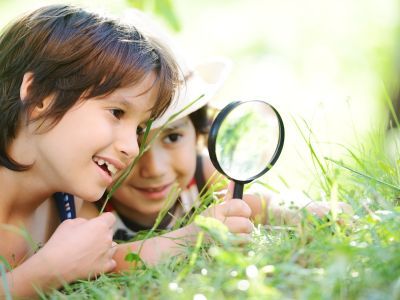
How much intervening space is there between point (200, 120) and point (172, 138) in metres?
0.51

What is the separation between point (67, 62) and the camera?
2.55 m

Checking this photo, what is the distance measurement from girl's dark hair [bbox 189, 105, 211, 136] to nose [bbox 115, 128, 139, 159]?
1.18 meters

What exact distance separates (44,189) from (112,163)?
1.27 feet

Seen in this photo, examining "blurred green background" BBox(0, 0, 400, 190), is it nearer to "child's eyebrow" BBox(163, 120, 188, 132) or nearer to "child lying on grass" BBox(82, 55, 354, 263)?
"child lying on grass" BBox(82, 55, 354, 263)

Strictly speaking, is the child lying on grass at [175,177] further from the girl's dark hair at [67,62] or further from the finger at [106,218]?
the finger at [106,218]

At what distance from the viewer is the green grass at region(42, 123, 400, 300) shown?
1.52m

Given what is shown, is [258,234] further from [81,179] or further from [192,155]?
[192,155]

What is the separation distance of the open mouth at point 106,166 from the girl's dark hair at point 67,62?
0.21 meters

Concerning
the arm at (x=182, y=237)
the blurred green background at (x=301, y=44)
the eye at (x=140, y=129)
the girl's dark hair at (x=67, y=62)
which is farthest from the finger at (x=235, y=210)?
the blurred green background at (x=301, y=44)

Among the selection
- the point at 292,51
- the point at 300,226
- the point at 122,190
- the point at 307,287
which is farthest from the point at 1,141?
the point at 292,51

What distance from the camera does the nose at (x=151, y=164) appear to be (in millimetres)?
3188

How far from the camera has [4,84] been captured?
8.86ft

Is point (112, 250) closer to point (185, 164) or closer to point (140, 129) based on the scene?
point (140, 129)

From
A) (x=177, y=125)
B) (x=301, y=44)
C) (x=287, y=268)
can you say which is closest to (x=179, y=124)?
(x=177, y=125)
